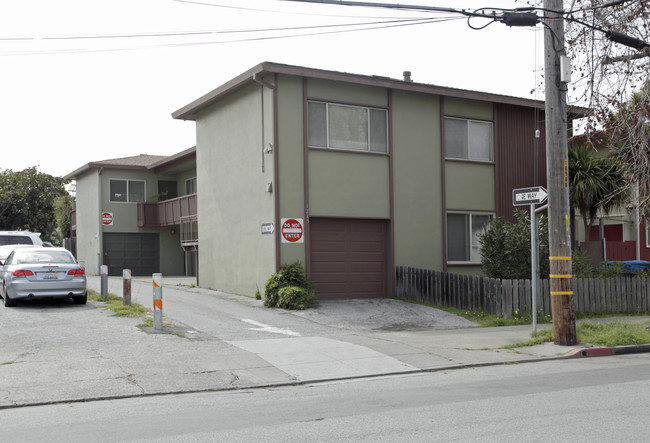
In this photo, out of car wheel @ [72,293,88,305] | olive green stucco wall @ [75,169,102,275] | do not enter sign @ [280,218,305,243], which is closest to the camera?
car wheel @ [72,293,88,305]

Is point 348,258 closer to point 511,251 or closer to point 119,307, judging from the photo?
point 511,251

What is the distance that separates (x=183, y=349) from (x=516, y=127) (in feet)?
46.0

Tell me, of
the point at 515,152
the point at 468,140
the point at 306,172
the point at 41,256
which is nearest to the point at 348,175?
the point at 306,172

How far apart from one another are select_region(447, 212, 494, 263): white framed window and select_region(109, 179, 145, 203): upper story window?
1827cm

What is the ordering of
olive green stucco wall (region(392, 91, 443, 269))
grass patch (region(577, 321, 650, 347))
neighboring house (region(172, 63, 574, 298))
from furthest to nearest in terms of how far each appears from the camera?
olive green stucco wall (region(392, 91, 443, 269)), neighboring house (region(172, 63, 574, 298)), grass patch (region(577, 321, 650, 347))

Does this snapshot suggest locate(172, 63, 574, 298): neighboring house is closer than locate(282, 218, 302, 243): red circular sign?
No

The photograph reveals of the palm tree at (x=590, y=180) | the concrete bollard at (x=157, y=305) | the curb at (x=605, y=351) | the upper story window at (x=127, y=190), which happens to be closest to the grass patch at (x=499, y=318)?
the curb at (x=605, y=351)

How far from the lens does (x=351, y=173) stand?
693 inches

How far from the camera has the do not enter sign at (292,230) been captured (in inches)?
651

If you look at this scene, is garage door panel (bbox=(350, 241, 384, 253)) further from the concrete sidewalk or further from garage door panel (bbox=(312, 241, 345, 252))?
the concrete sidewalk

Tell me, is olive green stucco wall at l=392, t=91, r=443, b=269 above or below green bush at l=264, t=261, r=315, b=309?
above

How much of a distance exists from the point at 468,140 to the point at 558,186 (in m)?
8.34

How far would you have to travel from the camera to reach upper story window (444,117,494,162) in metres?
19.7

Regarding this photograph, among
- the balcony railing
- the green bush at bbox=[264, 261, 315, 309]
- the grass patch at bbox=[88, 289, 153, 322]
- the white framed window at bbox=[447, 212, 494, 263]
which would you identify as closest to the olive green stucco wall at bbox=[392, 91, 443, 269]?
the white framed window at bbox=[447, 212, 494, 263]
